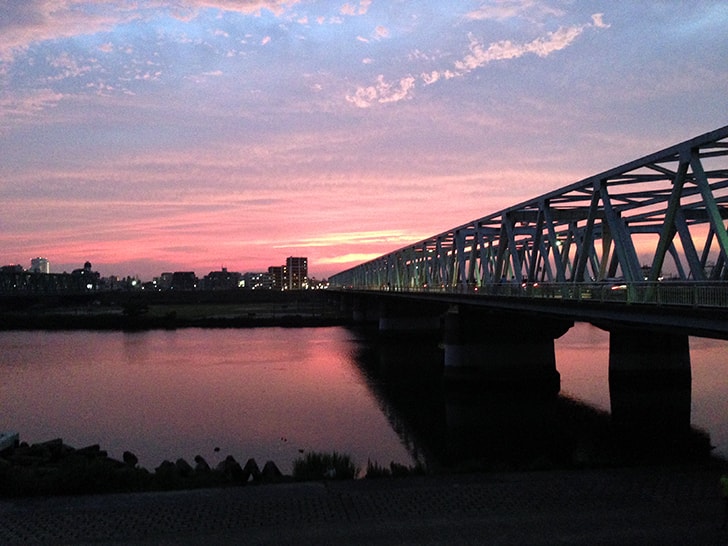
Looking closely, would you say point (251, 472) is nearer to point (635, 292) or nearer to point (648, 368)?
point (635, 292)

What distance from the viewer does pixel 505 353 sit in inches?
1677

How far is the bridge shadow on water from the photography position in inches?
1013

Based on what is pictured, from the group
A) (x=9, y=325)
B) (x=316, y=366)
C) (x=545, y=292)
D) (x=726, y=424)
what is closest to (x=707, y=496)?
(x=545, y=292)

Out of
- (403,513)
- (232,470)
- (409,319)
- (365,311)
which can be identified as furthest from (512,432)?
(365,311)

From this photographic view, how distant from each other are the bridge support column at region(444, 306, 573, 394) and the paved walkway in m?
24.4

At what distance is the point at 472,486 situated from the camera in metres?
16.5

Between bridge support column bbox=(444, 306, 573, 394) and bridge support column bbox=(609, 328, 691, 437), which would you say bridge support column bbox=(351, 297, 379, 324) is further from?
bridge support column bbox=(609, 328, 691, 437)

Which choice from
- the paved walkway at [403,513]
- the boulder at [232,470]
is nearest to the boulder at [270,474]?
the boulder at [232,470]

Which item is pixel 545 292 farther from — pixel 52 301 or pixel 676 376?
pixel 52 301

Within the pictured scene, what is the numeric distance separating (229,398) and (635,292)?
26.1 meters

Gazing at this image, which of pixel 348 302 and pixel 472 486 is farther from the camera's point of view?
pixel 348 302

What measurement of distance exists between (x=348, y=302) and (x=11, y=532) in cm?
12602

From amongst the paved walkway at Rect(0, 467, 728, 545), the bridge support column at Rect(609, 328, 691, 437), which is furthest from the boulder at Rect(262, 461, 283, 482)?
the bridge support column at Rect(609, 328, 691, 437)

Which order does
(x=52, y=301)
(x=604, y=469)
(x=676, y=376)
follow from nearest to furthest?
(x=604, y=469)
(x=676, y=376)
(x=52, y=301)
